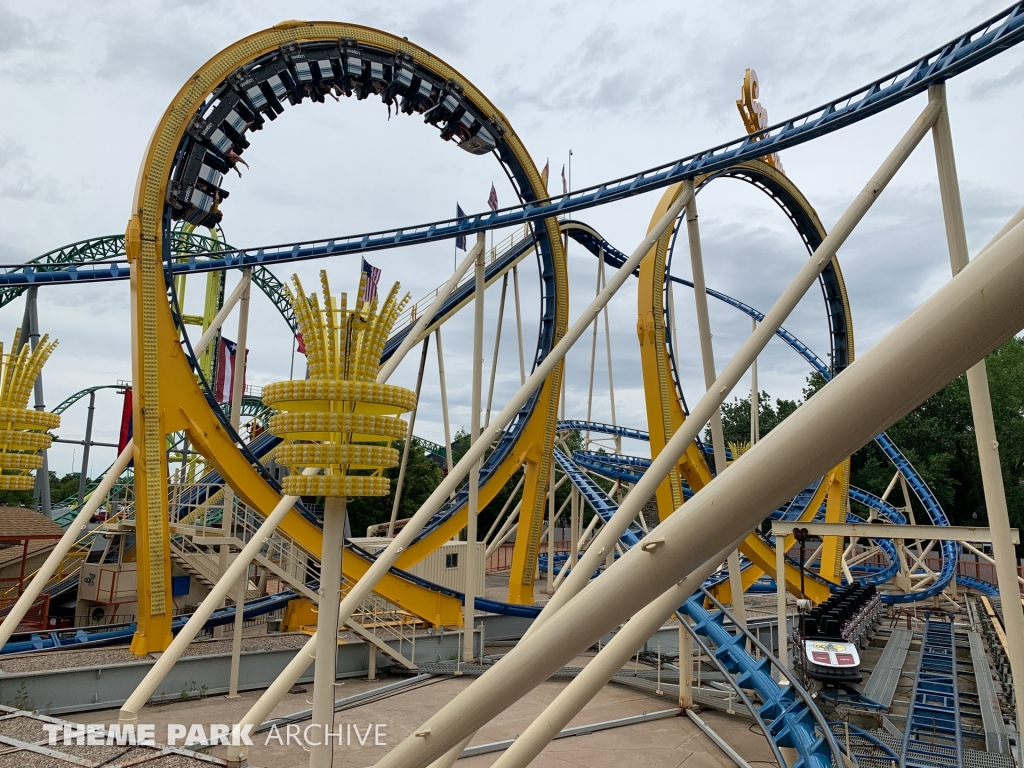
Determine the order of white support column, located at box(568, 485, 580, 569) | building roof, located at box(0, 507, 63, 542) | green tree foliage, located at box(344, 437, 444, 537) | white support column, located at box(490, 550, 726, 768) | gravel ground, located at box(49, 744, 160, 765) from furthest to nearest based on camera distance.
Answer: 1. green tree foliage, located at box(344, 437, 444, 537)
2. white support column, located at box(568, 485, 580, 569)
3. building roof, located at box(0, 507, 63, 542)
4. gravel ground, located at box(49, 744, 160, 765)
5. white support column, located at box(490, 550, 726, 768)

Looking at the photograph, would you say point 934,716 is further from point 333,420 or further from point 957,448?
point 957,448

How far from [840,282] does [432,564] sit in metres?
12.3

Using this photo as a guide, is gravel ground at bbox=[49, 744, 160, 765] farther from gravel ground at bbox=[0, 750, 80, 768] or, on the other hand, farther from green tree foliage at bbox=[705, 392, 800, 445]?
green tree foliage at bbox=[705, 392, 800, 445]

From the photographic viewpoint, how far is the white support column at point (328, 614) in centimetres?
501

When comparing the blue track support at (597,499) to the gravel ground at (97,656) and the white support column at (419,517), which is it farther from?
the gravel ground at (97,656)

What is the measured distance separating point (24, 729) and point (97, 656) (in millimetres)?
3940

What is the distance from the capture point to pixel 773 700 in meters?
7.67

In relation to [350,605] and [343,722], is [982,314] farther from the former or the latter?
[343,722]

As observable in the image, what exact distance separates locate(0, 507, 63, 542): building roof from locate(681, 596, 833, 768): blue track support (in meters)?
13.0

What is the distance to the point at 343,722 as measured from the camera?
30.2ft

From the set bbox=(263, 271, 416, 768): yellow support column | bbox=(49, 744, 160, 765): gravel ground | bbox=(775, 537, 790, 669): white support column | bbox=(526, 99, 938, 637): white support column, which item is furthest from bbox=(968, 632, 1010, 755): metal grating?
bbox=(49, 744, 160, 765): gravel ground

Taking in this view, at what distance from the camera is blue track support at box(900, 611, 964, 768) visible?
759 centimetres

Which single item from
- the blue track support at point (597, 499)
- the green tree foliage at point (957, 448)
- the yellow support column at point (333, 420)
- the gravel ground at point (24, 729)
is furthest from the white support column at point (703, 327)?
the green tree foliage at point (957, 448)

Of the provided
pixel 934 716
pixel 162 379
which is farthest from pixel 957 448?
pixel 162 379
